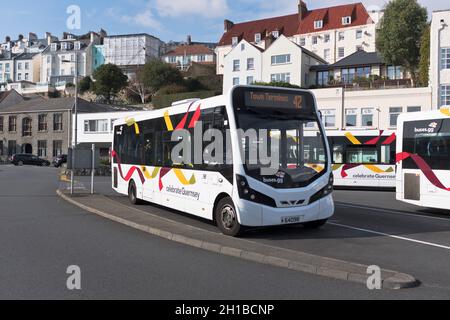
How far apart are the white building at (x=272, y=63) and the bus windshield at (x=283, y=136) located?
173 ft

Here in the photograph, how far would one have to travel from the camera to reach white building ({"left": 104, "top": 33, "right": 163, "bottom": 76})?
372 ft

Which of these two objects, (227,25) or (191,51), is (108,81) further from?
A: (191,51)

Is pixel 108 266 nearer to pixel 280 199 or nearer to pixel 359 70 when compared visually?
pixel 280 199

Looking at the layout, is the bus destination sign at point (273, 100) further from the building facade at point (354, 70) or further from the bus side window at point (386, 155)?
the building facade at point (354, 70)

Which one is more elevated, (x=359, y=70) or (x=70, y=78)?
(x=70, y=78)

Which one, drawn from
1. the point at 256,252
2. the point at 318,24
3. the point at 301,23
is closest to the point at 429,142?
the point at 256,252

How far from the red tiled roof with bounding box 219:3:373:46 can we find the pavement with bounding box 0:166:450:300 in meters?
76.8

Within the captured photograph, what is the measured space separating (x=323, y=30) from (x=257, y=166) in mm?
78564

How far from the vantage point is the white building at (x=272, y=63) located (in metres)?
62.7

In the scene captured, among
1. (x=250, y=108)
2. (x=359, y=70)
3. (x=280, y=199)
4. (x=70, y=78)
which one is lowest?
(x=280, y=199)

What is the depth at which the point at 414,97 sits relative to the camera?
141 ft

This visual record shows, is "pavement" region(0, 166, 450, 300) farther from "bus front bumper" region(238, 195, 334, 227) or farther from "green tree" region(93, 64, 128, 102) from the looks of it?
"green tree" region(93, 64, 128, 102)

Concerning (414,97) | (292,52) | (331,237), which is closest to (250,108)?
(331,237)
